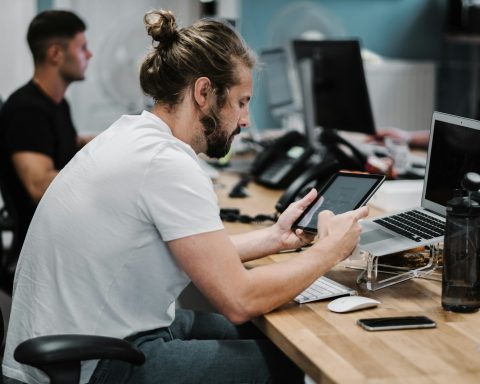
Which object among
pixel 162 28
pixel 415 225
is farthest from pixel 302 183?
pixel 162 28

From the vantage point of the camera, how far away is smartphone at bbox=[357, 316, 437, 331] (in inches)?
62.8

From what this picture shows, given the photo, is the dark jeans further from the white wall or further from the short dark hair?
the white wall

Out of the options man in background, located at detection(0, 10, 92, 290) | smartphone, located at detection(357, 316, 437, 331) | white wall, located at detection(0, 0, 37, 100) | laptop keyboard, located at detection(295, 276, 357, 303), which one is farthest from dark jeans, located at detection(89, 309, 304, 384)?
white wall, located at detection(0, 0, 37, 100)

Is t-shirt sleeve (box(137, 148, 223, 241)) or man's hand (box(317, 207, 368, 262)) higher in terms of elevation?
t-shirt sleeve (box(137, 148, 223, 241))

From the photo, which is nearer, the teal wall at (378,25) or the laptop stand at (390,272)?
the laptop stand at (390,272)

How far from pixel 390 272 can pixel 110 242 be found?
26.2 inches

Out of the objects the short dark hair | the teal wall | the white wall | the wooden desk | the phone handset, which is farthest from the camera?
the teal wall

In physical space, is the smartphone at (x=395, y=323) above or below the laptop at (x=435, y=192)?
below

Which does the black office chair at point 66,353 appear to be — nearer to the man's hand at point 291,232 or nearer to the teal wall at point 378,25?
the man's hand at point 291,232

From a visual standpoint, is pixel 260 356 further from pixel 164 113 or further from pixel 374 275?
pixel 164 113

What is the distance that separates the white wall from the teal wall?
50.9 inches

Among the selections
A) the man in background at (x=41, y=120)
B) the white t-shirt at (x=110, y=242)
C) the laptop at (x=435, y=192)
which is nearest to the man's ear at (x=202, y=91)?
the white t-shirt at (x=110, y=242)

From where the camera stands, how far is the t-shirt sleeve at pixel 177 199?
1.62 meters

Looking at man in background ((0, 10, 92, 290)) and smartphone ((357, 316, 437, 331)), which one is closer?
smartphone ((357, 316, 437, 331))
